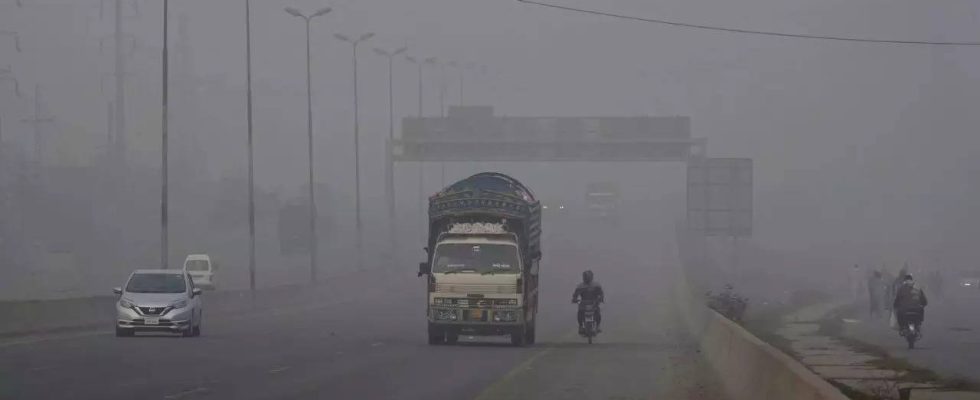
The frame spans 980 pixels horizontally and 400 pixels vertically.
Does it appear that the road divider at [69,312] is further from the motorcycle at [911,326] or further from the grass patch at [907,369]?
the motorcycle at [911,326]

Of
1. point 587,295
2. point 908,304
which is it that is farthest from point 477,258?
point 908,304

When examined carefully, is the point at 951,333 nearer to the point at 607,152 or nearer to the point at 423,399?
the point at 423,399

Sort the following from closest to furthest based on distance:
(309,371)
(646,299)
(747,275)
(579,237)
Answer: (309,371) → (646,299) → (747,275) → (579,237)

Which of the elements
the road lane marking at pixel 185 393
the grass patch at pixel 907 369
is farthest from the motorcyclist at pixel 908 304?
the road lane marking at pixel 185 393

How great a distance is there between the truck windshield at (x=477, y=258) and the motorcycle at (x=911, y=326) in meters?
8.68

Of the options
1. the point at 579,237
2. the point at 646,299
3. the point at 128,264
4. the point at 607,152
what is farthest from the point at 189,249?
the point at 646,299

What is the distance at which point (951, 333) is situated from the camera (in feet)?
144

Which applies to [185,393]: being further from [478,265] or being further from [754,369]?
[478,265]

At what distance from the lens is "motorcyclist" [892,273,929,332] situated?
36938 millimetres

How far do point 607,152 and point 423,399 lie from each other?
7048 cm

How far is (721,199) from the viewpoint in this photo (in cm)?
6481

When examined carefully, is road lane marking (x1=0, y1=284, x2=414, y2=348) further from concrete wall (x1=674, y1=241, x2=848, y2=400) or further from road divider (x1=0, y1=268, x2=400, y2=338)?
concrete wall (x1=674, y1=241, x2=848, y2=400)

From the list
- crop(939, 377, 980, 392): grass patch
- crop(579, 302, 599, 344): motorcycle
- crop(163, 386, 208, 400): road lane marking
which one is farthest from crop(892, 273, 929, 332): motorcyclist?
crop(163, 386, 208, 400): road lane marking

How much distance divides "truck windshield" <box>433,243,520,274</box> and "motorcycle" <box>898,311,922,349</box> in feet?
28.5
